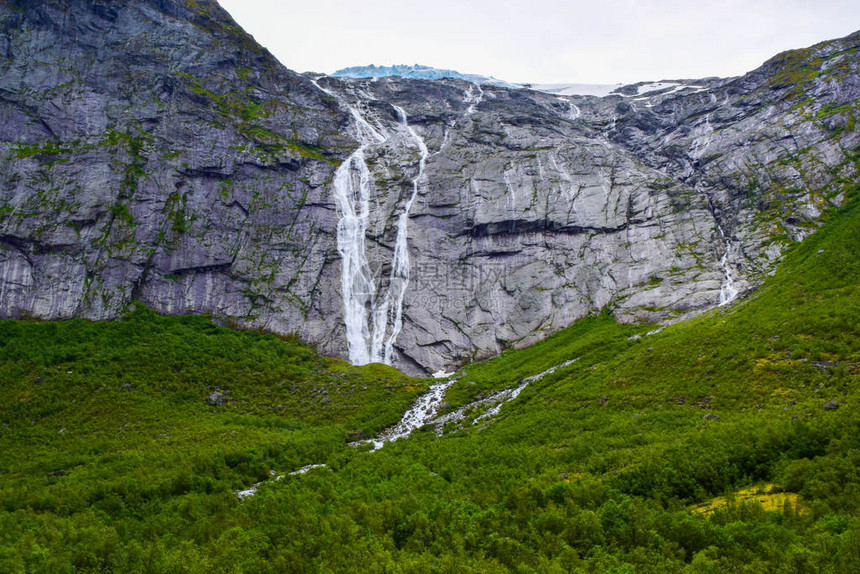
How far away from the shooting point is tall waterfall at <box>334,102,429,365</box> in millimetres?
59912

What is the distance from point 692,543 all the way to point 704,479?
535 centimetres

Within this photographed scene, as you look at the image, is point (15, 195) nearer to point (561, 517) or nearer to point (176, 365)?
point (176, 365)

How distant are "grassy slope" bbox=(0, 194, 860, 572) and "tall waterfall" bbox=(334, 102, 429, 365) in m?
6.90

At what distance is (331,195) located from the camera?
74.6m

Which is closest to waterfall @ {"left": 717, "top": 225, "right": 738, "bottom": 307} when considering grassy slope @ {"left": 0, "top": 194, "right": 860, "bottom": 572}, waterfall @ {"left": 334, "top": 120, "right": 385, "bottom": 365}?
grassy slope @ {"left": 0, "top": 194, "right": 860, "bottom": 572}

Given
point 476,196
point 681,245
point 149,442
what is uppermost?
point 476,196

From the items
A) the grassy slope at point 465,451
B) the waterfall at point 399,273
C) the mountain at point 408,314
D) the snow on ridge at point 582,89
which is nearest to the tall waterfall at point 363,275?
the waterfall at point 399,273

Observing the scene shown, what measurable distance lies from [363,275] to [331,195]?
53.4 feet

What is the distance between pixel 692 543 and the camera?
14.8m

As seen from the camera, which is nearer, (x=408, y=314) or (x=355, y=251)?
(x=408, y=314)

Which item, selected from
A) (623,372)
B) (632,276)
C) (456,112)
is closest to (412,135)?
(456,112)

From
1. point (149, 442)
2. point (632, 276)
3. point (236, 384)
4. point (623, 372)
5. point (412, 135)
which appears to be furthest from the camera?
point (412, 135)

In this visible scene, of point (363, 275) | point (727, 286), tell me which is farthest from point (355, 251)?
point (727, 286)

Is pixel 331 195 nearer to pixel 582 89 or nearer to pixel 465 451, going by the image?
pixel 465 451
